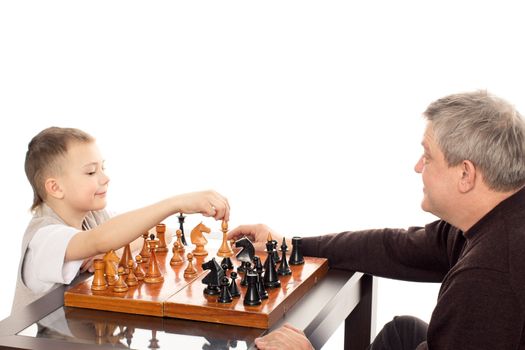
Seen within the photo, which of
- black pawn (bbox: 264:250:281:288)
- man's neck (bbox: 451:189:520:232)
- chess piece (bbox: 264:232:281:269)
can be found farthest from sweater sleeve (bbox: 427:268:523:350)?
chess piece (bbox: 264:232:281:269)

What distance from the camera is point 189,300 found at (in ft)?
6.75

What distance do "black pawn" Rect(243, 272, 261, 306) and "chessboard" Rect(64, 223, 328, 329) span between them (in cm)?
1

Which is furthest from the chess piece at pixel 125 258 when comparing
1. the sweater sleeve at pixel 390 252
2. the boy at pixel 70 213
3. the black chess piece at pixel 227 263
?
the sweater sleeve at pixel 390 252

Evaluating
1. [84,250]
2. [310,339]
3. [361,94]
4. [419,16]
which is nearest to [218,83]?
[361,94]

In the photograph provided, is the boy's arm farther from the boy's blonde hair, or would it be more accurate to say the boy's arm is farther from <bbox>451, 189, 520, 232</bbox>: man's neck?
<bbox>451, 189, 520, 232</bbox>: man's neck

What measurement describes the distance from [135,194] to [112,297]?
2972 mm

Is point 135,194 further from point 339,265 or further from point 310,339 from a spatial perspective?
point 310,339

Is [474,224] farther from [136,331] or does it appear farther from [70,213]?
[70,213]

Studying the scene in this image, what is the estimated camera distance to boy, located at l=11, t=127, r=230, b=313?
7.54ft

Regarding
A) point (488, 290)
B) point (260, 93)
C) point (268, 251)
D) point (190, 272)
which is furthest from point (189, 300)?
point (260, 93)

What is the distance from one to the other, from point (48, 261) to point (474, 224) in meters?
1.15

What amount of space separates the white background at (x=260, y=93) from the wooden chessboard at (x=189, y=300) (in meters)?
1.98

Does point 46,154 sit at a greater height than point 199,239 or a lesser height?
Answer: greater

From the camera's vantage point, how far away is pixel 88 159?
8.69ft
